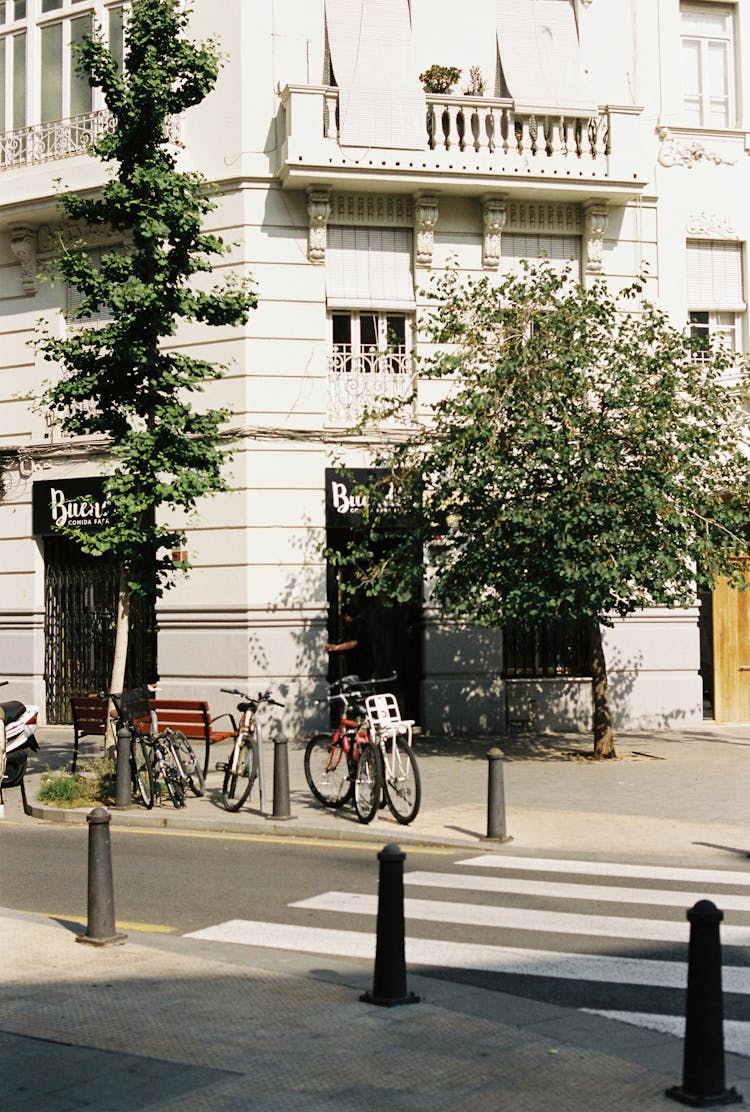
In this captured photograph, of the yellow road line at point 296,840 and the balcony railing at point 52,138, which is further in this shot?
the balcony railing at point 52,138

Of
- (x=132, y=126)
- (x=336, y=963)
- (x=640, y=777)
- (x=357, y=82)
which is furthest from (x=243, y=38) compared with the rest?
(x=336, y=963)

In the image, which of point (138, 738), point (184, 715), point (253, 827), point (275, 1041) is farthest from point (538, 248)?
point (275, 1041)

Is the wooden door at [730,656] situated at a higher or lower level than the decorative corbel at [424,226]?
lower

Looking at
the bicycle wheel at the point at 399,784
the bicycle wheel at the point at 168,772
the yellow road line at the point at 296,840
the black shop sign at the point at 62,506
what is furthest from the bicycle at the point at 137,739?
the black shop sign at the point at 62,506

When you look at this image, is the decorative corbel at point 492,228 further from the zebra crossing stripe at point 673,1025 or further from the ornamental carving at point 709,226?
the zebra crossing stripe at point 673,1025

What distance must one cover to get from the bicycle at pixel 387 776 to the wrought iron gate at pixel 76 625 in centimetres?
912

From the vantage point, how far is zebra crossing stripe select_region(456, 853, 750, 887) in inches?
385

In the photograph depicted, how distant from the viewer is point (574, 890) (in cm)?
935

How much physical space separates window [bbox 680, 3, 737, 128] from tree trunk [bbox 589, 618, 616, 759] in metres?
9.41

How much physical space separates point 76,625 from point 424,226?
8295mm

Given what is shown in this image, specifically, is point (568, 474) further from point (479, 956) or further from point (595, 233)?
point (479, 956)

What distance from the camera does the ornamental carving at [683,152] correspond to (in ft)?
67.3

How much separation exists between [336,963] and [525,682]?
501 inches

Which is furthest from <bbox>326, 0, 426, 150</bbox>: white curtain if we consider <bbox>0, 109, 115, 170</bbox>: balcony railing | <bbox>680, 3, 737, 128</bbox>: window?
<bbox>680, 3, 737, 128</bbox>: window
